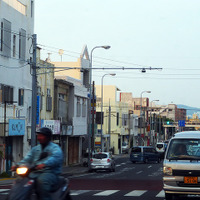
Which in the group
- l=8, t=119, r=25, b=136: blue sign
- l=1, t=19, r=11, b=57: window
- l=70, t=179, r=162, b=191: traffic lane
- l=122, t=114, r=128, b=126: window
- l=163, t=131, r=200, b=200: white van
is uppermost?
l=1, t=19, r=11, b=57: window

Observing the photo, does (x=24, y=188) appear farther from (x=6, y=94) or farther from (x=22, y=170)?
(x=6, y=94)

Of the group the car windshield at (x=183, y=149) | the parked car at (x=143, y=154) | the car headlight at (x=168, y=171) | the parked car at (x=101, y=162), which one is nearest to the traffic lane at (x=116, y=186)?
the car windshield at (x=183, y=149)

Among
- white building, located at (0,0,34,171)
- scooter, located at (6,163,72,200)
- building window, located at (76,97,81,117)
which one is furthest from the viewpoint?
building window, located at (76,97,81,117)

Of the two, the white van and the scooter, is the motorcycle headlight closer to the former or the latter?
the scooter

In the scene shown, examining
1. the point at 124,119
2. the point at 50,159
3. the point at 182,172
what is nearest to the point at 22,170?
the point at 50,159

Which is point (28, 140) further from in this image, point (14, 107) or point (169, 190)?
point (169, 190)

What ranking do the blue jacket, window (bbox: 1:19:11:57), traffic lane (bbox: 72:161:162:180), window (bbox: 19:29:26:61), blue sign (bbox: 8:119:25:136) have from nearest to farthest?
1. the blue jacket
2. traffic lane (bbox: 72:161:162:180)
3. window (bbox: 1:19:11:57)
4. blue sign (bbox: 8:119:25:136)
5. window (bbox: 19:29:26:61)

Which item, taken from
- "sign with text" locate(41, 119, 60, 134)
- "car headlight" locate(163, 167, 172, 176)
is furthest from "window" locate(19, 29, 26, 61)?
"car headlight" locate(163, 167, 172, 176)

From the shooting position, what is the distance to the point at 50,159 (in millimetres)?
9773

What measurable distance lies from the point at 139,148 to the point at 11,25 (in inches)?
1062

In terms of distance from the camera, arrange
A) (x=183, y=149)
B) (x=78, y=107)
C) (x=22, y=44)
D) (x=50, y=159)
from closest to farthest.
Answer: (x=50, y=159)
(x=183, y=149)
(x=22, y=44)
(x=78, y=107)

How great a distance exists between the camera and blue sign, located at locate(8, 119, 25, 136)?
3678 cm

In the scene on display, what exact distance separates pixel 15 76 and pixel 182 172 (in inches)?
966

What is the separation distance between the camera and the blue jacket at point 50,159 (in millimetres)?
9766
